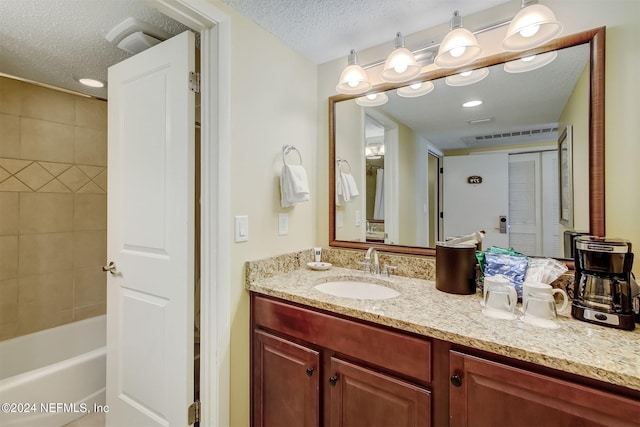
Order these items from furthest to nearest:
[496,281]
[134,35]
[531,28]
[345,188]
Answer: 1. [345,188]
2. [134,35]
3. [531,28]
4. [496,281]

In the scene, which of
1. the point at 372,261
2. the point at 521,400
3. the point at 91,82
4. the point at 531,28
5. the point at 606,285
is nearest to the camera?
the point at 521,400

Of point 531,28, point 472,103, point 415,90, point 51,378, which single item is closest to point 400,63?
point 415,90

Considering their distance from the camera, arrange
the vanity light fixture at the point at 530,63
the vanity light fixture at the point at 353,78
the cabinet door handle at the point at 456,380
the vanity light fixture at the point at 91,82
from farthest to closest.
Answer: the vanity light fixture at the point at 91,82 < the vanity light fixture at the point at 353,78 < the vanity light fixture at the point at 530,63 < the cabinet door handle at the point at 456,380

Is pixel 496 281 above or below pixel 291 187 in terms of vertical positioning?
below

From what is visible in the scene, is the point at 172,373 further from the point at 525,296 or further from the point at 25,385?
the point at 525,296

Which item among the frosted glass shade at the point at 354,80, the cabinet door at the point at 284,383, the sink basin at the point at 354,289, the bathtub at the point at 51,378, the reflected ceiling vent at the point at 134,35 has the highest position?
the reflected ceiling vent at the point at 134,35

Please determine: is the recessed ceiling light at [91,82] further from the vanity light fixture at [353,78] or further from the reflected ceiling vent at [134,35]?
the vanity light fixture at [353,78]

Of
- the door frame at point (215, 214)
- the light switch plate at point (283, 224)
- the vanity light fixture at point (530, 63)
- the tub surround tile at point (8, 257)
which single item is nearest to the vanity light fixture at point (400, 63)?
the vanity light fixture at point (530, 63)

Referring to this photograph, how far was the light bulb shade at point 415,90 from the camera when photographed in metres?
1.49

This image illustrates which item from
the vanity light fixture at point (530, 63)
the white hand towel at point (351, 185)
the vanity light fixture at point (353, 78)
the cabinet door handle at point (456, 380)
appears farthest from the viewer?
the white hand towel at point (351, 185)

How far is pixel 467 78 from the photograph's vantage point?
139 centimetres

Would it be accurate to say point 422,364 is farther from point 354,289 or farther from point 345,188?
point 345,188

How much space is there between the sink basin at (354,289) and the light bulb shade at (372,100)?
3.32 ft

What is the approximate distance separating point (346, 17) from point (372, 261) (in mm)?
1226
